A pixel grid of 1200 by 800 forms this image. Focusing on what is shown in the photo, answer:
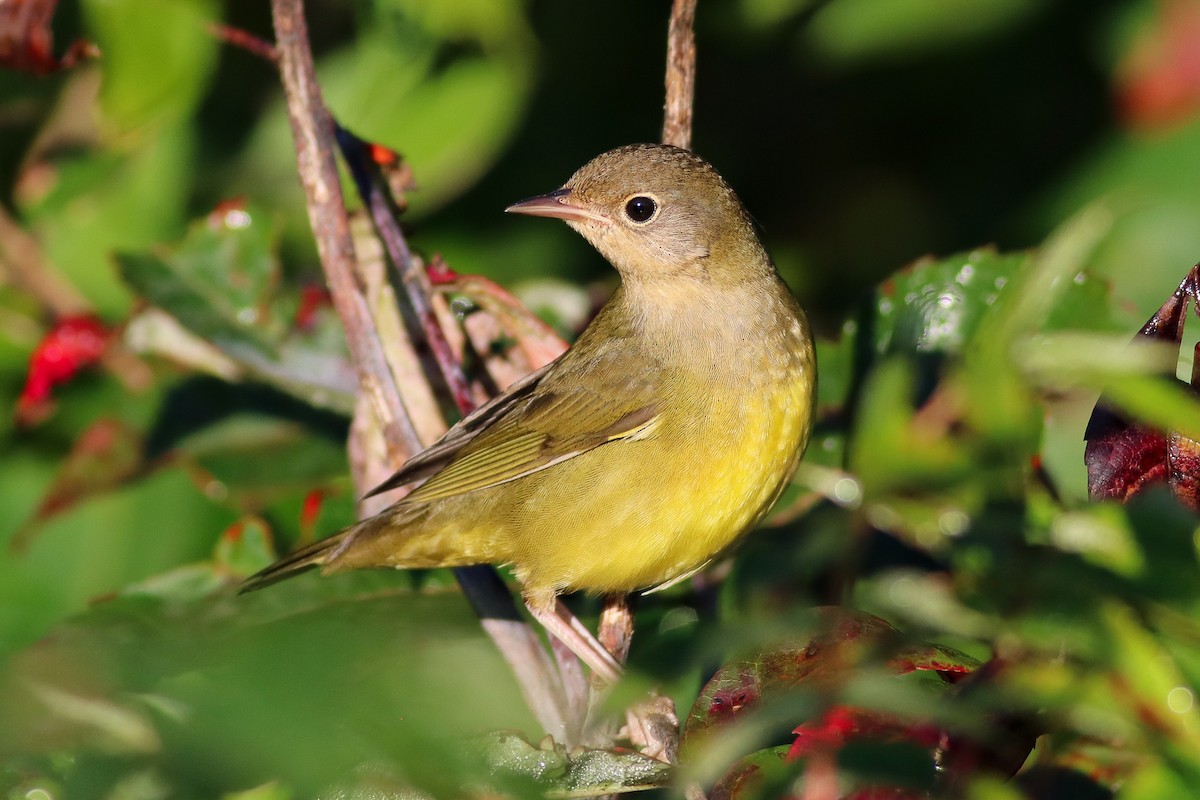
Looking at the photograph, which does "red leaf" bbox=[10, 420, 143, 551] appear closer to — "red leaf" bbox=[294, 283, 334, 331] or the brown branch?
"red leaf" bbox=[294, 283, 334, 331]

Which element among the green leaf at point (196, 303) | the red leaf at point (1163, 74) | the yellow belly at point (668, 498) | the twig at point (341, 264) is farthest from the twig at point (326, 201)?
the red leaf at point (1163, 74)

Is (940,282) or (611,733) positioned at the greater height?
(940,282)

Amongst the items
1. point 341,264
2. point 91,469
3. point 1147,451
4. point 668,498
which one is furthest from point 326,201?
point 1147,451

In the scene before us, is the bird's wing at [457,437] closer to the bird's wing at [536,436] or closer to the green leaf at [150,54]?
the bird's wing at [536,436]

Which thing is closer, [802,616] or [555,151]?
[802,616]

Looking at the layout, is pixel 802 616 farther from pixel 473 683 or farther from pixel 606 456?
pixel 606 456

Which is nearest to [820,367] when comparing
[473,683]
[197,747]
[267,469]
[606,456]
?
[606,456]

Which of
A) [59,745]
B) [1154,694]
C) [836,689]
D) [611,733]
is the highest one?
[59,745]
